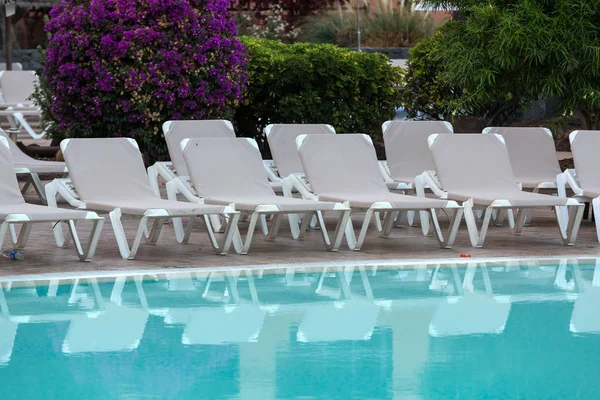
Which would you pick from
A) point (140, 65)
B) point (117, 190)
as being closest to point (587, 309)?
point (117, 190)

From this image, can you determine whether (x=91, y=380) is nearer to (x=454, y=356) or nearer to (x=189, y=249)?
(x=454, y=356)

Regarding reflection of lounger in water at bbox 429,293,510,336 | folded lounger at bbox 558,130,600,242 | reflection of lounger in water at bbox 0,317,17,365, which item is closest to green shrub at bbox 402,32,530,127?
folded lounger at bbox 558,130,600,242

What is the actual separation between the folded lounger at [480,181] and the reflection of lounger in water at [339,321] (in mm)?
2473

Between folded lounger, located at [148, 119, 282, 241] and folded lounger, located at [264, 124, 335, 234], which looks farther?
folded lounger, located at [264, 124, 335, 234]

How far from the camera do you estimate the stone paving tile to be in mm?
8539

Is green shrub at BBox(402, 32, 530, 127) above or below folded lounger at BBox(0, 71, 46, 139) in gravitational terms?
above

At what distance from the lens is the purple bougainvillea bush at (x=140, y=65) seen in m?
12.3

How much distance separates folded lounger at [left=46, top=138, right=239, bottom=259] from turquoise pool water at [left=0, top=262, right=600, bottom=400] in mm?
772

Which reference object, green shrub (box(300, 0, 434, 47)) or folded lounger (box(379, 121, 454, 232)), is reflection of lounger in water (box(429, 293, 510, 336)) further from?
green shrub (box(300, 0, 434, 47))

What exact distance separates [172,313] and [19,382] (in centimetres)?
172

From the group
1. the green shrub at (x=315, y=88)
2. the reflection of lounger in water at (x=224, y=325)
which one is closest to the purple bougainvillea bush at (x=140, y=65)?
the green shrub at (x=315, y=88)

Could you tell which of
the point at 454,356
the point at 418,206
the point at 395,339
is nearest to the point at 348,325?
the point at 395,339

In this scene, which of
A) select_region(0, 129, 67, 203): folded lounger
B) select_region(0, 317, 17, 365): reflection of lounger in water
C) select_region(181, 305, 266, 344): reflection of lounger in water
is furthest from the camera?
select_region(0, 129, 67, 203): folded lounger

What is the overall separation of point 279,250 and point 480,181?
198 cm
